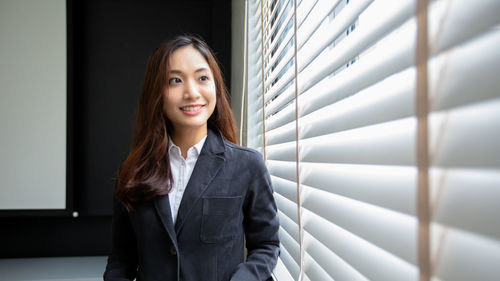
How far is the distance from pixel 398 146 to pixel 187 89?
2.16 feet

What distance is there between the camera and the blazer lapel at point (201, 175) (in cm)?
90

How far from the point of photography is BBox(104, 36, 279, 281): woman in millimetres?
892

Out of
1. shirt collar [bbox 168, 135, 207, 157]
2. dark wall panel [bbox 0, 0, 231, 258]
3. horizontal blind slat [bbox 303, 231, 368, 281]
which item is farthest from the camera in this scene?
dark wall panel [bbox 0, 0, 231, 258]

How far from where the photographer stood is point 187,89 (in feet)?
3.10

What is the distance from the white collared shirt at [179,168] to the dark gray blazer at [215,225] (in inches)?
1.7

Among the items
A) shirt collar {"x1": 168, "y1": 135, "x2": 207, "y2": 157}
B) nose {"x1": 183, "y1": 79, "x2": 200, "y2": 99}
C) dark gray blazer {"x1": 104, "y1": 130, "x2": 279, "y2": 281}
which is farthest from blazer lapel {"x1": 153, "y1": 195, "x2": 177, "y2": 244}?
nose {"x1": 183, "y1": 79, "x2": 200, "y2": 99}

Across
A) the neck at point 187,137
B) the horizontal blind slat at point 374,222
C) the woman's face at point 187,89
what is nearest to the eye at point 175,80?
the woman's face at point 187,89

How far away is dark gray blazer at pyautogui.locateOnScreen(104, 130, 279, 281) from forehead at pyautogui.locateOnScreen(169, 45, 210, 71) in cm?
23

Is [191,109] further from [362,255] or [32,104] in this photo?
[32,104]

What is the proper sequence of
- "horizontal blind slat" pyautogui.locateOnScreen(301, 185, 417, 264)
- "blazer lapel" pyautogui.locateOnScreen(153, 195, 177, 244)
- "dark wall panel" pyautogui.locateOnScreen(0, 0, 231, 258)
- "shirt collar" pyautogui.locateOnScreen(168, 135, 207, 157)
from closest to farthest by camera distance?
1. "horizontal blind slat" pyautogui.locateOnScreen(301, 185, 417, 264)
2. "blazer lapel" pyautogui.locateOnScreen(153, 195, 177, 244)
3. "shirt collar" pyautogui.locateOnScreen(168, 135, 207, 157)
4. "dark wall panel" pyautogui.locateOnScreen(0, 0, 231, 258)

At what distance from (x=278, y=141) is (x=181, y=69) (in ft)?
1.22

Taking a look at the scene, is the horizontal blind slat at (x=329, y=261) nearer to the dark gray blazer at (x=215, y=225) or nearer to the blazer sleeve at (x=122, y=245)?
the dark gray blazer at (x=215, y=225)

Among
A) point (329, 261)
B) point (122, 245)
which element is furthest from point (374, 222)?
point (122, 245)

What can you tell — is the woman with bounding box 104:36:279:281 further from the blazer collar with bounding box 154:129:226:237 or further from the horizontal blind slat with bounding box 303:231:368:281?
the horizontal blind slat with bounding box 303:231:368:281
